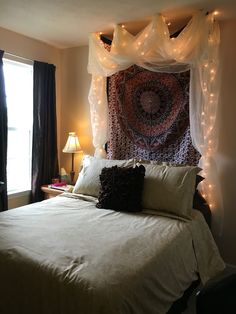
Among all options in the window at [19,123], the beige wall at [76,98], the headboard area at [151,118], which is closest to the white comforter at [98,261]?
the headboard area at [151,118]

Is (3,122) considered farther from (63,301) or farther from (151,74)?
(63,301)

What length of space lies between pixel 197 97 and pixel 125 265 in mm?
1809

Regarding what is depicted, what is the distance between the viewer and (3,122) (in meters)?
3.12

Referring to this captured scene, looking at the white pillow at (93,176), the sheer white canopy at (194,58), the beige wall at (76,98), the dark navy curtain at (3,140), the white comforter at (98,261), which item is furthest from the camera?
the beige wall at (76,98)

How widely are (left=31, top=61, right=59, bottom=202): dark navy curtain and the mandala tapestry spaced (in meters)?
0.86

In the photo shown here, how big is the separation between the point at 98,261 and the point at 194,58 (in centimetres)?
196

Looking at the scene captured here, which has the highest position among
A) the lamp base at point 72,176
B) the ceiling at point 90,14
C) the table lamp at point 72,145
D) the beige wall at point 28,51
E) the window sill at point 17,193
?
Answer: the ceiling at point 90,14

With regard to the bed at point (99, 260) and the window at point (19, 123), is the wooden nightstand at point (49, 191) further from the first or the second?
the bed at point (99, 260)

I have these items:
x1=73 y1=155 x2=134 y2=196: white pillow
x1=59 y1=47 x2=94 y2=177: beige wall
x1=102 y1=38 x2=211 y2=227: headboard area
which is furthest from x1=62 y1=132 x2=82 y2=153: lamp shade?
x1=73 y1=155 x2=134 y2=196: white pillow

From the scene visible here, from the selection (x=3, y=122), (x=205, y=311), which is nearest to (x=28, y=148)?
(x=3, y=122)

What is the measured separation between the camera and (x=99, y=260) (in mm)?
1599

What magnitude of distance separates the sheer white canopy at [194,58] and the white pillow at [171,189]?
316mm

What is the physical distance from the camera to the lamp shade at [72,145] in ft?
11.8

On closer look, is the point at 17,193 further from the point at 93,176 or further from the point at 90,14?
the point at 90,14
